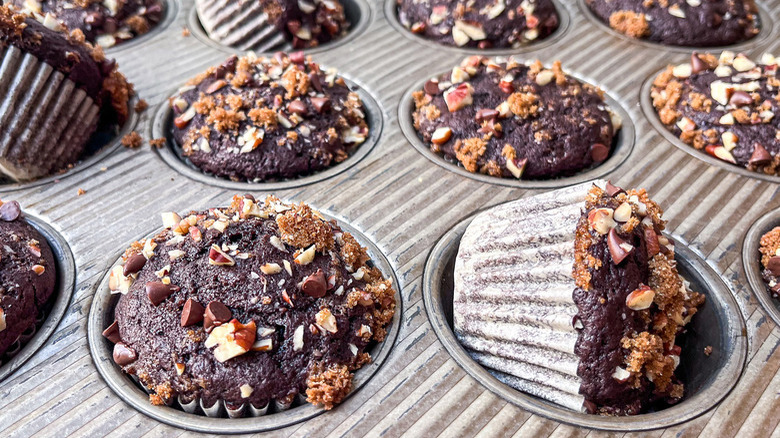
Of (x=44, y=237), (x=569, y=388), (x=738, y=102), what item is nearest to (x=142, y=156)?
(x=44, y=237)

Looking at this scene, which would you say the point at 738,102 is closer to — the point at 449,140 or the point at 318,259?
the point at 449,140

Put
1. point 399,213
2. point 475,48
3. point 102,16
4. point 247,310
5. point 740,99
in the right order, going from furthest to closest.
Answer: point 475,48 → point 102,16 → point 740,99 → point 399,213 → point 247,310

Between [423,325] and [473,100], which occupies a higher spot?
[473,100]

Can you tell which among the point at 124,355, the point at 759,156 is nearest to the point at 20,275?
the point at 124,355

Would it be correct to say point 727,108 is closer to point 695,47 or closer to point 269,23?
point 695,47

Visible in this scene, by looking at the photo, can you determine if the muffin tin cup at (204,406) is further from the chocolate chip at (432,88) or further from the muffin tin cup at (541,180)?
the chocolate chip at (432,88)

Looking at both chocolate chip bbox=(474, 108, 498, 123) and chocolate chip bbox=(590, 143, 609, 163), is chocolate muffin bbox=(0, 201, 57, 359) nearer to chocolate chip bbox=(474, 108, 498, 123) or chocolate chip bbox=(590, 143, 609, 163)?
chocolate chip bbox=(474, 108, 498, 123)

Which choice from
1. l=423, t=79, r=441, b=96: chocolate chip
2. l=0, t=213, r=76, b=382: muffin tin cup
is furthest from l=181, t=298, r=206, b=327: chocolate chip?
l=423, t=79, r=441, b=96: chocolate chip
